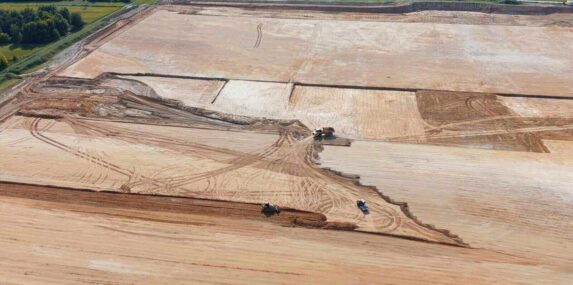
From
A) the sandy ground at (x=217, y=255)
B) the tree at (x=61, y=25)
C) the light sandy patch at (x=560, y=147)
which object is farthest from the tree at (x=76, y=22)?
the light sandy patch at (x=560, y=147)

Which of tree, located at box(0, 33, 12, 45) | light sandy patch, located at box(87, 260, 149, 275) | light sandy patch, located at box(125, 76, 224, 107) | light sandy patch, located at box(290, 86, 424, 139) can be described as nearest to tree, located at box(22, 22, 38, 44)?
tree, located at box(0, 33, 12, 45)

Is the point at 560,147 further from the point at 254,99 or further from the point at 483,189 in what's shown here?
the point at 254,99

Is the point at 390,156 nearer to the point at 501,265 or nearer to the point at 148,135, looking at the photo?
the point at 501,265

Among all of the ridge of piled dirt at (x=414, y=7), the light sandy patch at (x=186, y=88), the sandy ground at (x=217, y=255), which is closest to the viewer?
the sandy ground at (x=217, y=255)

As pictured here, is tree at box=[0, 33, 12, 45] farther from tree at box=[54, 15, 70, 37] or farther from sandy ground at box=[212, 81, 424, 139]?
sandy ground at box=[212, 81, 424, 139]

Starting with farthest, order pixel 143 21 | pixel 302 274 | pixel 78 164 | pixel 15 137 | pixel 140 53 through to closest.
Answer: pixel 143 21, pixel 140 53, pixel 15 137, pixel 78 164, pixel 302 274

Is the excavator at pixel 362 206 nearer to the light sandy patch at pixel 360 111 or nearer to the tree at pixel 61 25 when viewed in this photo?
the light sandy patch at pixel 360 111

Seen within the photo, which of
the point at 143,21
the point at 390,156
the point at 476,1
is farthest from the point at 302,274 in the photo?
the point at 476,1
